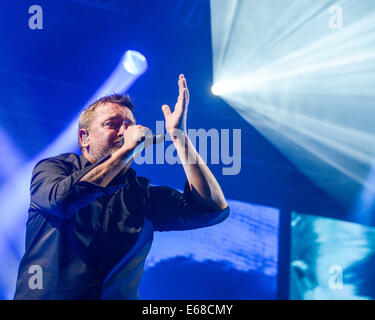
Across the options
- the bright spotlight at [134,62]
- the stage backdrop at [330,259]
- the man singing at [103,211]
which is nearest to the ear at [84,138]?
the man singing at [103,211]

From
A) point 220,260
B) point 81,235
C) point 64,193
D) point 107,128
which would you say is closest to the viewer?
point 64,193

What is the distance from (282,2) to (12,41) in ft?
7.65

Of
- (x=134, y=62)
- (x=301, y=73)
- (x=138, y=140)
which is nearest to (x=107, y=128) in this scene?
(x=138, y=140)

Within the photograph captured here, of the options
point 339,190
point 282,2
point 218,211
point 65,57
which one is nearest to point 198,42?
point 282,2

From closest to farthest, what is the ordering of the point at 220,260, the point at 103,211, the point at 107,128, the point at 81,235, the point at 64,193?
the point at 64,193
the point at 81,235
the point at 103,211
the point at 107,128
the point at 220,260

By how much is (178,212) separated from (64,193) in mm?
609

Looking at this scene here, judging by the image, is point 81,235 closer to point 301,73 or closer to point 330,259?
point 301,73

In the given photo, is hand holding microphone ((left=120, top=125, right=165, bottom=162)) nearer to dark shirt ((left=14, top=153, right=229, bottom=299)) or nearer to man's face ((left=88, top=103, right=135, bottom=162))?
dark shirt ((left=14, top=153, right=229, bottom=299))

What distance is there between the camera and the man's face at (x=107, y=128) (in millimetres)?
1644

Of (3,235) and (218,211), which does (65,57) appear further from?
(218,211)

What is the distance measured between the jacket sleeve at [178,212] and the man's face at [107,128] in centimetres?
31

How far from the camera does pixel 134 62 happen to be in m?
3.46

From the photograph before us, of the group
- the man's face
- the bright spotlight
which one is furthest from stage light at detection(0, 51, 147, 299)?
the man's face

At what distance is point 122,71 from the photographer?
354 cm
